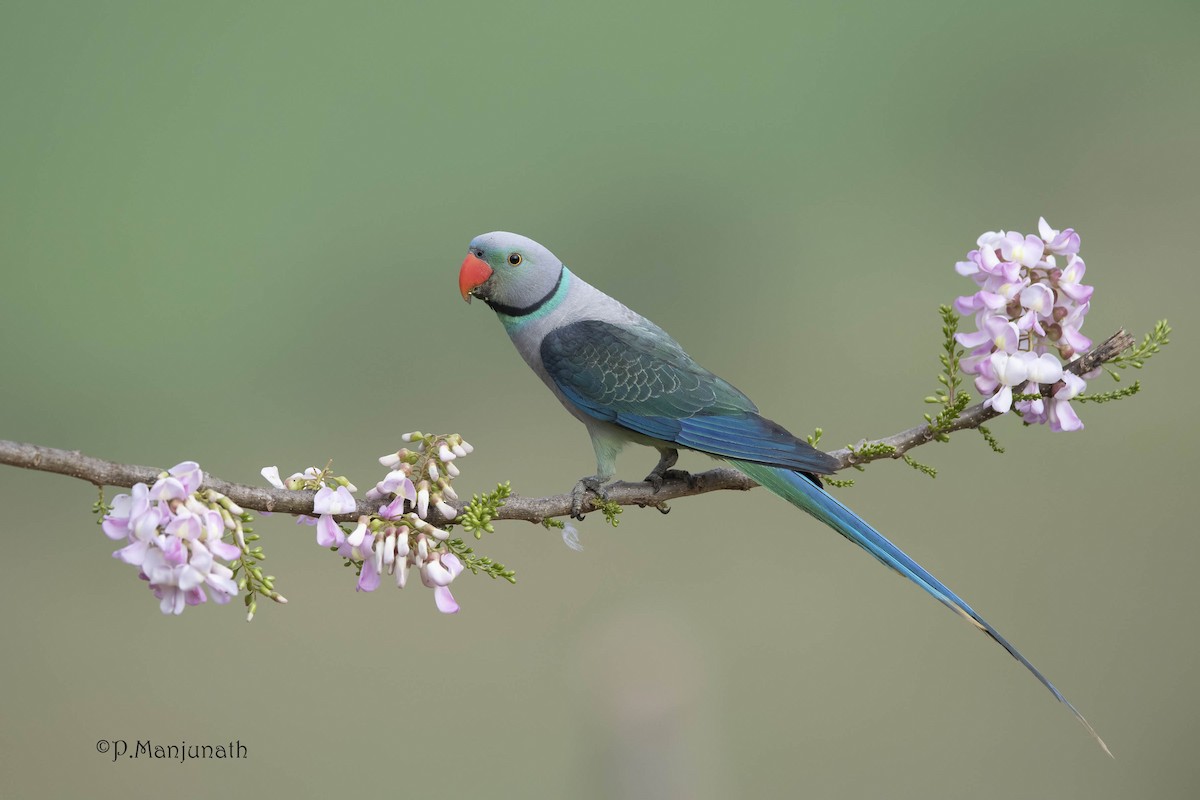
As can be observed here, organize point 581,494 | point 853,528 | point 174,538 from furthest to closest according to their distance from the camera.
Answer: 1. point 581,494
2. point 853,528
3. point 174,538

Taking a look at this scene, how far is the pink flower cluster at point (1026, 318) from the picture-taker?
3.37 feet

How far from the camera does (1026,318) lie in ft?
3.38

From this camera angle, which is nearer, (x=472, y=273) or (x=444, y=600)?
(x=444, y=600)

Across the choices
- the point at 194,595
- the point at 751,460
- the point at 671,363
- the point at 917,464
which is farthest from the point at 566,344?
→ the point at 194,595

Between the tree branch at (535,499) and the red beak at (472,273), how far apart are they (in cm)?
26

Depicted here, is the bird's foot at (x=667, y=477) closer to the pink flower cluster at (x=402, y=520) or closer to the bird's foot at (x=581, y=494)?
the bird's foot at (x=581, y=494)

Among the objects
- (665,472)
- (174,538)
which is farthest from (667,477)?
(174,538)

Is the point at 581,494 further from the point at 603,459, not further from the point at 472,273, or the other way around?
the point at 472,273

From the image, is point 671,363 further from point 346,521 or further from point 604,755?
point 604,755

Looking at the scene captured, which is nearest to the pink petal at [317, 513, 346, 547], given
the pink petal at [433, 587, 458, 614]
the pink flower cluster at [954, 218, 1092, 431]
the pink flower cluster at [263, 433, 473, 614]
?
the pink flower cluster at [263, 433, 473, 614]

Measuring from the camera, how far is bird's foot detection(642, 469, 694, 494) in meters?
1.22

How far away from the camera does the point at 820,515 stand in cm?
108

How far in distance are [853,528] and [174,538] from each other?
0.62 metres

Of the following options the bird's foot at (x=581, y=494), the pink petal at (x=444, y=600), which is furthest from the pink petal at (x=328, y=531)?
the bird's foot at (x=581, y=494)
